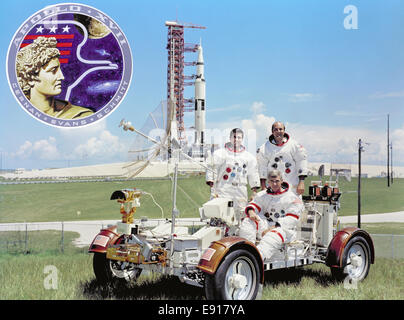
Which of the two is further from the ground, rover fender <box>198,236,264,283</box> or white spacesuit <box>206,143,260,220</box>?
white spacesuit <box>206,143,260,220</box>

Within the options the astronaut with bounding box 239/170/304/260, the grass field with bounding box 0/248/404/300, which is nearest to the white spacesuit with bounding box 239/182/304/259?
the astronaut with bounding box 239/170/304/260

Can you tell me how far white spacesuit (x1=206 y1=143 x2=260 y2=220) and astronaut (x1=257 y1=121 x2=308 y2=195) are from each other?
14.3 inches

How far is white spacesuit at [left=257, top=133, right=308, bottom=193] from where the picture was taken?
7.11 meters

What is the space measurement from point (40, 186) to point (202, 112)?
17691mm

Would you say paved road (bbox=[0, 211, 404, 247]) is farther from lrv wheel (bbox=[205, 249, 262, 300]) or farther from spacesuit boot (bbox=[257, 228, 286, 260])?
lrv wheel (bbox=[205, 249, 262, 300])

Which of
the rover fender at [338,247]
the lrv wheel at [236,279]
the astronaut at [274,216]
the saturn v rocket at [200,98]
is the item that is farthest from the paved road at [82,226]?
the saturn v rocket at [200,98]

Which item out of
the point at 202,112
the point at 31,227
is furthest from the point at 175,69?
the point at 31,227

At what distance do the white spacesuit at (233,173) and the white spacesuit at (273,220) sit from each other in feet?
3.63

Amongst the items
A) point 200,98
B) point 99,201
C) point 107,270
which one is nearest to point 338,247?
point 107,270

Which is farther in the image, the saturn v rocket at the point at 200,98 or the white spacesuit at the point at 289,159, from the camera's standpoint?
the saturn v rocket at the point at 200,98

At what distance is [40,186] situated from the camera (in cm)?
4131

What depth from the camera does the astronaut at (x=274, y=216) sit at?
5.67 metres

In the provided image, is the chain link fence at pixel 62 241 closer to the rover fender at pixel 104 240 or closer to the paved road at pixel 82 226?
the paved road at pixel 82 226

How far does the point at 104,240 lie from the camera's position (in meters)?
5.99
